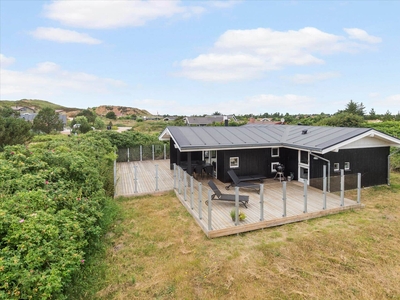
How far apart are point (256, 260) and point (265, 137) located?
7778 millimetres

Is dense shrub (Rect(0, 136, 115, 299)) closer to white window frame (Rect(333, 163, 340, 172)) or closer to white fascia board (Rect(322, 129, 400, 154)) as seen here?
white fascia board (Rect(322, 129, 400, 154))

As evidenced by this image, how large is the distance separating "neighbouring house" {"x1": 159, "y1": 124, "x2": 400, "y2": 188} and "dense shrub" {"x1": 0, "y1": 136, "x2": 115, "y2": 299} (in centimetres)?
505

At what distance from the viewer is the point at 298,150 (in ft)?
36.8

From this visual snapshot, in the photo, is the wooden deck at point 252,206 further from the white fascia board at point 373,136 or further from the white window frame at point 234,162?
the white fascia board at point 373,136

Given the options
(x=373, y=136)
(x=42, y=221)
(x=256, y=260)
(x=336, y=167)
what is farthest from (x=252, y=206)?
(x=373, y=136)

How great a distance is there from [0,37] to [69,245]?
61.5 feet

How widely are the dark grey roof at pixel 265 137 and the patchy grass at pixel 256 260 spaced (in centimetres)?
332

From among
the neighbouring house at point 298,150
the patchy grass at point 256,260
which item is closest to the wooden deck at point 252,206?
the patchy grass at point 256,260

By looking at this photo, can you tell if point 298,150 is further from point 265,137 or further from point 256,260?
point 256,260

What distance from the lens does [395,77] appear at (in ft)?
67.9

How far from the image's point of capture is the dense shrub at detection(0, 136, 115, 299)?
9.59 feet

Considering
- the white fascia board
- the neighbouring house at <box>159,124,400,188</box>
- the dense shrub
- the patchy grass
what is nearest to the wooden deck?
the patchy grass

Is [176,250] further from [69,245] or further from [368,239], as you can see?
[368,239]

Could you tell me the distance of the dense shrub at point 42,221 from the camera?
9.59 feet
